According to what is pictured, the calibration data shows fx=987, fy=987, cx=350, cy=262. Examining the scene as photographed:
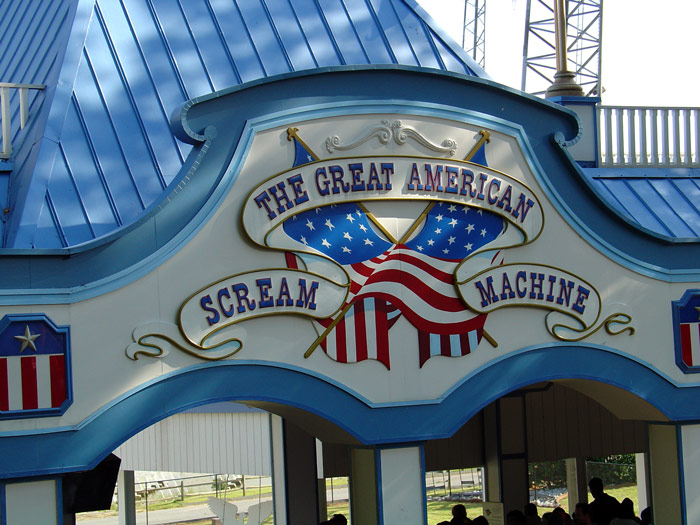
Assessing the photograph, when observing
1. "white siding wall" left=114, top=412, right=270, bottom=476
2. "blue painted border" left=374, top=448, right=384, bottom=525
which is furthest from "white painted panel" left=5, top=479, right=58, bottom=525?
"white siding wall" left=114, top=412, right=270, bottom=476

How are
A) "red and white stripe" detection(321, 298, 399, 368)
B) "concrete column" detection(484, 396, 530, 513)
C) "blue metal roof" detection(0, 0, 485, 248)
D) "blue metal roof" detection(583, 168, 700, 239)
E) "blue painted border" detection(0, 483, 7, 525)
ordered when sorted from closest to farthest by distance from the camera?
"blue painted border" detection(0, 483, 7, 525)
"blue metal roof" detection(0, 0, 485, 248)
"red and white stripe" detection(321, 298, 399, 368)
"blue metal roof" detection(583, 168, 700, 239)
"concrete column" detection(484, 396, 530, 513)

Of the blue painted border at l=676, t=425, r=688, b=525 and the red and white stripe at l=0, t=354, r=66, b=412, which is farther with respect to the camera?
the blue painted border at l=676, t=425, r=688, b=525

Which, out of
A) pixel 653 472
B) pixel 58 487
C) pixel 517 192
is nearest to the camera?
pixel 58 487

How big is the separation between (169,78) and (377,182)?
104 inches

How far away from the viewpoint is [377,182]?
8938 millimetres

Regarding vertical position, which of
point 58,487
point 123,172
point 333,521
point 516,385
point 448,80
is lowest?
point 333,521

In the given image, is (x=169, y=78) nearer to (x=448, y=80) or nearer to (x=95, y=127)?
(x=95, y=127)

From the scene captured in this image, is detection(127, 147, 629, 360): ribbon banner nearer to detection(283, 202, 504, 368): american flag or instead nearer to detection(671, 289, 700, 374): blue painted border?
detection(283, 202, 504, 368): american flag

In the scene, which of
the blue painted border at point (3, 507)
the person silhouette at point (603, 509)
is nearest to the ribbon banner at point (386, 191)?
the blue painted border at point (3, 507)

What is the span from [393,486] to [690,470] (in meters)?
3.24

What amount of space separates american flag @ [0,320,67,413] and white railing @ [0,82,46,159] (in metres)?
2.32

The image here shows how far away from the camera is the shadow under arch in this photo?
301 inches

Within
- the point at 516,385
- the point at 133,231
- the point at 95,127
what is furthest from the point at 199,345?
the point at 516,385

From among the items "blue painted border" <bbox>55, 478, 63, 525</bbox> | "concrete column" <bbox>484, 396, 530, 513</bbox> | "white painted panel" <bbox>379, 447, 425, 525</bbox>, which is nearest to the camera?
"blue painted border" <bbox>55, 478, 63, 525</bbox>
